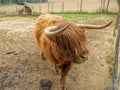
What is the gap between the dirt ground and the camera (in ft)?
20.4

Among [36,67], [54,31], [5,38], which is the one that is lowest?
[36,67]

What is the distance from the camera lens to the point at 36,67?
22.8 feet

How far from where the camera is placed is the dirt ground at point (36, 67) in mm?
6227

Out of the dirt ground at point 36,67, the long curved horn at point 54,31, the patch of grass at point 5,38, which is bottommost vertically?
the dirt ground at point 36,67

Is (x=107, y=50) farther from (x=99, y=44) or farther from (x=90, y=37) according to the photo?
(x=90, y=37)

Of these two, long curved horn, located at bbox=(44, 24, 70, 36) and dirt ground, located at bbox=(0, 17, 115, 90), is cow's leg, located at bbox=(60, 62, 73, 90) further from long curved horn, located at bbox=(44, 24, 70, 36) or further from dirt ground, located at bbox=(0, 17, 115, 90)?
long curved horn, located at bbox=(44, 24, 70, 36)

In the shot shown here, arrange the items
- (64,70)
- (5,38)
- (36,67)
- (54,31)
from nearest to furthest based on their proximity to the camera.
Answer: (54,31)
(64,70)
(36,67)
(5,38)

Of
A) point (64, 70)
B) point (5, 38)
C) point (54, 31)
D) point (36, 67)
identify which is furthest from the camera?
point (5, 38)

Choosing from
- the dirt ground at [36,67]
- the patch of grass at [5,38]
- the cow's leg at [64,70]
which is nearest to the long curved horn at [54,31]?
the cow's leg at [64,70]

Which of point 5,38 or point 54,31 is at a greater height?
point 54,31

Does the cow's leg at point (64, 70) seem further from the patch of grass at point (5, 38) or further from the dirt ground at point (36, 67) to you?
the patch of grass at point (5, 38)

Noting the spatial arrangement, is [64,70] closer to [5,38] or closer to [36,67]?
[36,67]

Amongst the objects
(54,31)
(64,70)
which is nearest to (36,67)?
(64,70)

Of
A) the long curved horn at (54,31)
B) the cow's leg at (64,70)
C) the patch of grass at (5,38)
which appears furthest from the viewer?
the patch of grass at (5,38)
